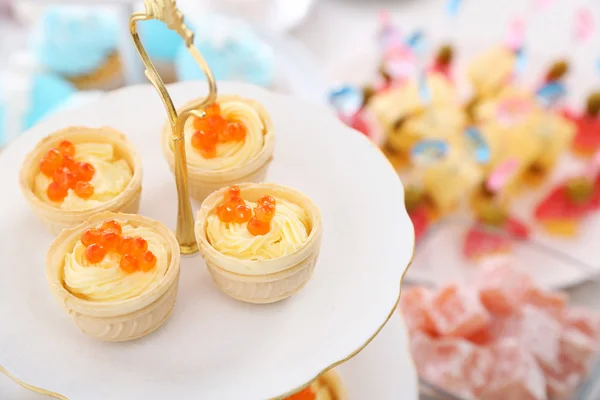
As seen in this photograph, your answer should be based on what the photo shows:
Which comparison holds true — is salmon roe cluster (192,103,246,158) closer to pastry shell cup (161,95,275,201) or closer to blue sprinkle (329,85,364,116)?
pastry shell cup (161,95,275,201)

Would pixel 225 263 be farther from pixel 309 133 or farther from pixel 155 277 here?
pixel 309 133

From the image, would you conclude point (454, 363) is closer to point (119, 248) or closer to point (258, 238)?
point (258, 238)

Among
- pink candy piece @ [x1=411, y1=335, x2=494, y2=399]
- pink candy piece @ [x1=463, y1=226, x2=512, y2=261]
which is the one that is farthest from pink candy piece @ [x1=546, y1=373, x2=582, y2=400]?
pink candy piece @ [x1=463, y1=226, x2=512, y2=261]

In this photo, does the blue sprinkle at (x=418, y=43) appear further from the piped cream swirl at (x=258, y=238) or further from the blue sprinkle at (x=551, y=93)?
the piped cream swirl at (x=258, y=238)

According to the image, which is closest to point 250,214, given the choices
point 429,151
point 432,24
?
point 429,151

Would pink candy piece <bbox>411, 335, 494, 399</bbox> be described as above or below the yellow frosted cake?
below

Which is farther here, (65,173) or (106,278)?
(65,173)
